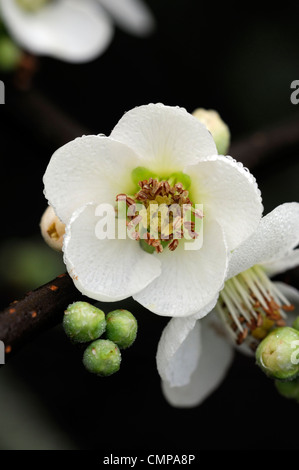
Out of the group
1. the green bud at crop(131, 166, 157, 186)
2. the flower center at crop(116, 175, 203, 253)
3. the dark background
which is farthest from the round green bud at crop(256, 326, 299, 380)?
the dark background

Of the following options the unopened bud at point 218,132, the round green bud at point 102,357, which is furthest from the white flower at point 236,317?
the unopened bud at point 218,132

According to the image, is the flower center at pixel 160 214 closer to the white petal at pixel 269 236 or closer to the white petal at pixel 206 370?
the white petal at pixel 269 236

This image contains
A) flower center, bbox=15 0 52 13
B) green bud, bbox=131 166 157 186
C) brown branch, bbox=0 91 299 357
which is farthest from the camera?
flower center, bbox=15 0 52 13

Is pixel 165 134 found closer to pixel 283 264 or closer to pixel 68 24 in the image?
pixel 283 264

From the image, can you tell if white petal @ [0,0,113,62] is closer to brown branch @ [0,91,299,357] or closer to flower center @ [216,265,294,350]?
brown branch @ [0,91,299,357]

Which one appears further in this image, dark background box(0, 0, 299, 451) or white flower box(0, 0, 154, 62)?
dark background box(0, 0, 299, 451)

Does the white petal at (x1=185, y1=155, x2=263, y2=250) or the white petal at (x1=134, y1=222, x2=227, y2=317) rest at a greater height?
the white petal at (x1=185, y1=155, x2=263, y2=250)

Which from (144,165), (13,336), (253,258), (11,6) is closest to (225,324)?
(253,258)

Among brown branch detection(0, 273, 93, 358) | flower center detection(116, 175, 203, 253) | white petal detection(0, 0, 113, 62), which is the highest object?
white petal detection(0, 0, 113, 62)
